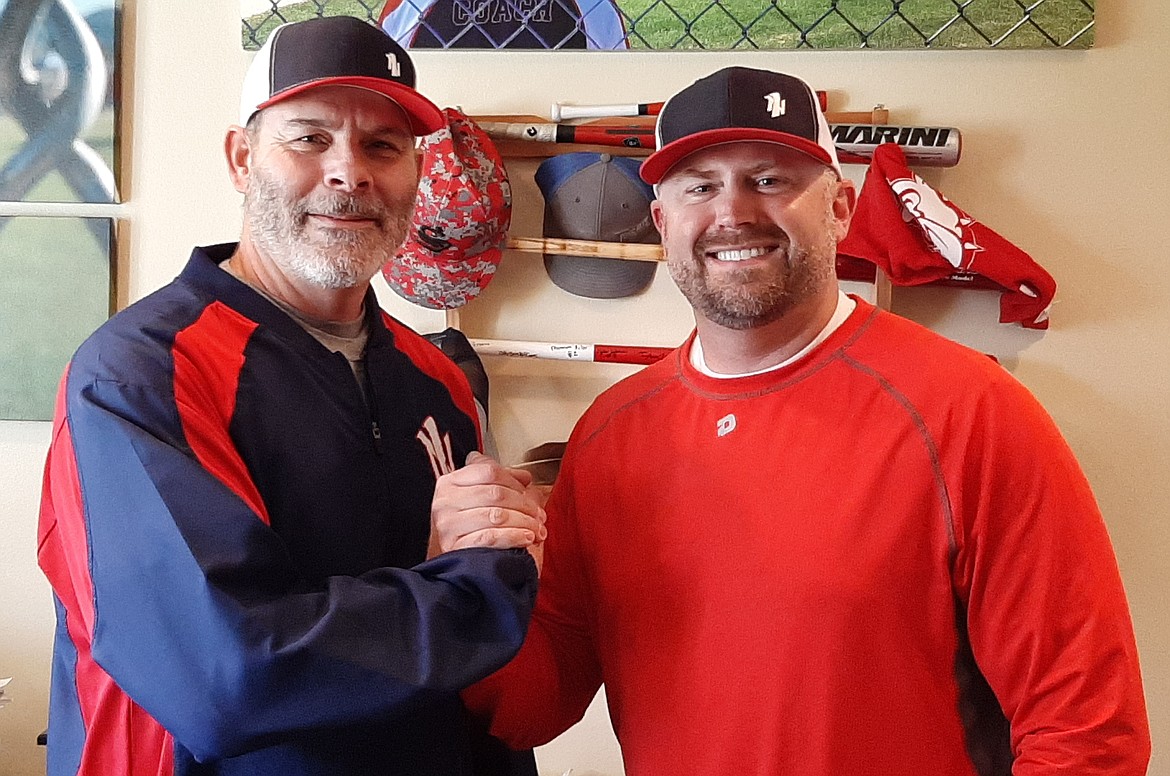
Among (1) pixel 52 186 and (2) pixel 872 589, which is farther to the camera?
(1) pixel 52 186

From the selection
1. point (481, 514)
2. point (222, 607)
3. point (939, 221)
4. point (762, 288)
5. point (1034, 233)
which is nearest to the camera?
point (222, 607)

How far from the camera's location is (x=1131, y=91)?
1.94 meters

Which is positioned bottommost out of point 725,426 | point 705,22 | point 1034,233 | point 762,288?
point 725,426

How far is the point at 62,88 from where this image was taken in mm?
2148

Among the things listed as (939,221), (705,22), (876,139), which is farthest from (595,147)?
(939,221)

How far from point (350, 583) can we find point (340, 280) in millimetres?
349

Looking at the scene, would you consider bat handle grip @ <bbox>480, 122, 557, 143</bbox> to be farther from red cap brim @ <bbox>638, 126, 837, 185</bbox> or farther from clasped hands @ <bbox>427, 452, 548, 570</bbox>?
clasped hands @ <bbox>427, 452, 548, 570</bbox>

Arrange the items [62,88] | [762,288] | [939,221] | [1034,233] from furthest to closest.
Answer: [62,88], [1034,233], [939,221], [762,288]

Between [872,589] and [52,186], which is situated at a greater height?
[52,186]

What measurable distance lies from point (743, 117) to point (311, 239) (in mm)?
507

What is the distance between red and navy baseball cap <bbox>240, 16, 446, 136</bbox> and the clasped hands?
0.42m

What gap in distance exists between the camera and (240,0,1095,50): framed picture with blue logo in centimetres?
194

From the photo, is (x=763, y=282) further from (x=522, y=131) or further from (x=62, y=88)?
(x=62, y=88)

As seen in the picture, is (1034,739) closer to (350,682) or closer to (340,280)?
(350,682)
